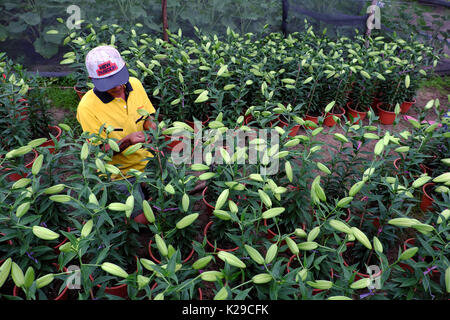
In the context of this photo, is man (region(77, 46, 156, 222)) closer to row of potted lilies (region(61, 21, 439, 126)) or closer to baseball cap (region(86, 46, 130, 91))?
baseball cap (region(86, 46, 130, 91))

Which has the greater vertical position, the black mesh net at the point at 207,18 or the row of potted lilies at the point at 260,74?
the black mesh net at the point at 207,18

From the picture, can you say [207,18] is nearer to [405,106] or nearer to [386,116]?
[386,116]

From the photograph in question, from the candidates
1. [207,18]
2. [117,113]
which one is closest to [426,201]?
[117,113]

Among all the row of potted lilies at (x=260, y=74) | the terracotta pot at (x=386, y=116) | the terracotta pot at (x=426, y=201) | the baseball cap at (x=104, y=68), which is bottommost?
the terracotta pot at (x=426, y=201)

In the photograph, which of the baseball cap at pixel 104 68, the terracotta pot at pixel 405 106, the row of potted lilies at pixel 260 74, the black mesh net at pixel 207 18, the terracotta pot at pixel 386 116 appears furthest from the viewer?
the black mesh net at pixel 207 18

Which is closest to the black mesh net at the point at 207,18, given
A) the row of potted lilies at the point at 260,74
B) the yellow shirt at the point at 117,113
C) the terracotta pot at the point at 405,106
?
the row of potted lilies at the point at 260,74

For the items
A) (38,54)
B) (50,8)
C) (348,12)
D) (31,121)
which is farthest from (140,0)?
(348,12)

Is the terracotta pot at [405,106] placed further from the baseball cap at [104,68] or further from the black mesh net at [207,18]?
the baseball cap at [104,68]

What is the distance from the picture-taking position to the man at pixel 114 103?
7.68 feet

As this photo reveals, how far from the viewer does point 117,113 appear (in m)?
2.58

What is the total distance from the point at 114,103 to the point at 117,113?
0.28 ft
